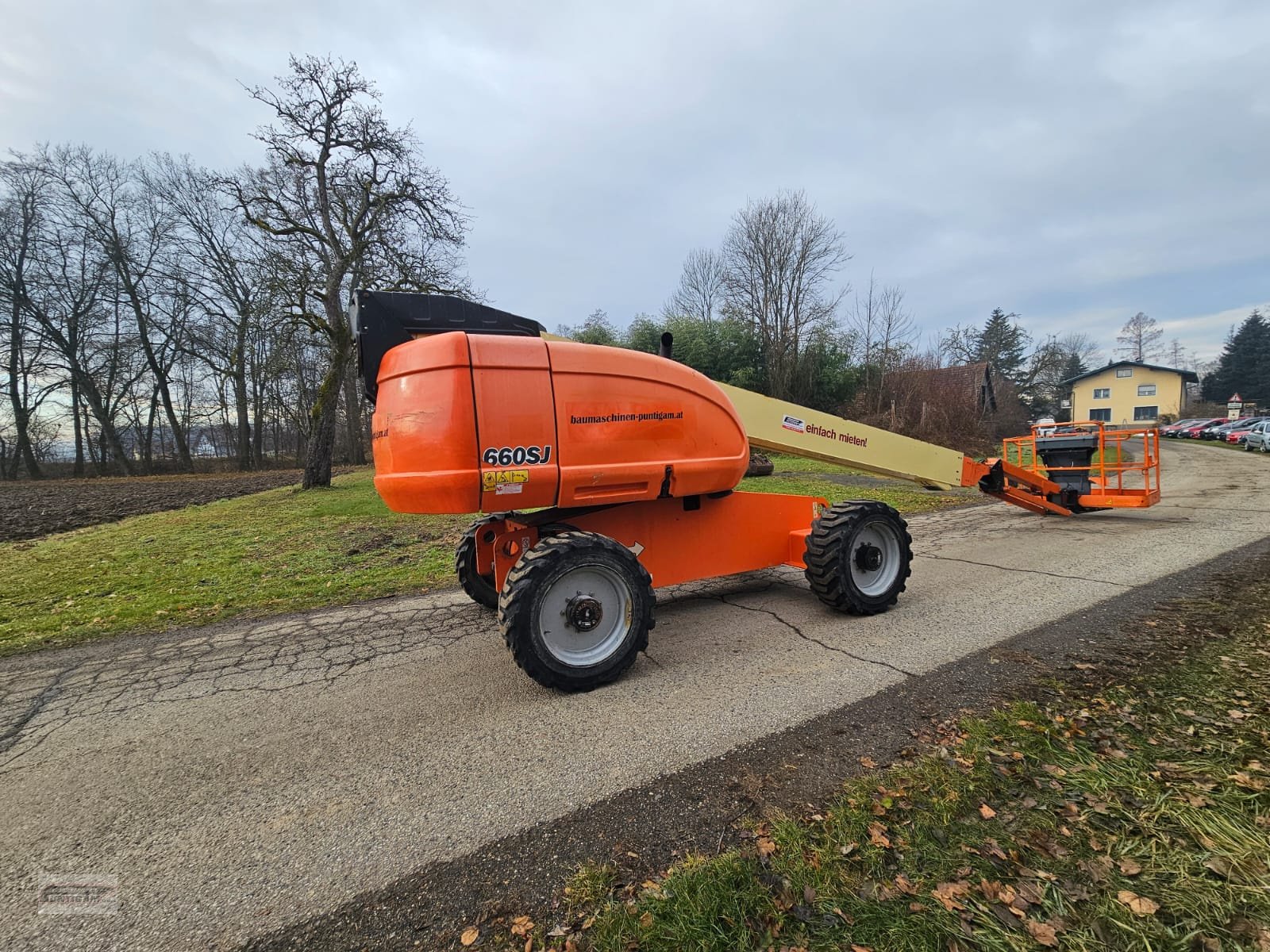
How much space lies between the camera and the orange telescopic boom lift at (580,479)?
3475mm

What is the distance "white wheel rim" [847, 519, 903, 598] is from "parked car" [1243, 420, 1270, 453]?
113ft

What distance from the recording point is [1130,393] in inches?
2426

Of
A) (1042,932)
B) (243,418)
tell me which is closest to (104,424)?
(243,418)

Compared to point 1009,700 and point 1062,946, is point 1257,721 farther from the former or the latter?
point 1062,946

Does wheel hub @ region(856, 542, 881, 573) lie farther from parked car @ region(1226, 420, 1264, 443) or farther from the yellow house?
the yellow house

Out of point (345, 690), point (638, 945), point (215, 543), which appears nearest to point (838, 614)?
point (638, 945)

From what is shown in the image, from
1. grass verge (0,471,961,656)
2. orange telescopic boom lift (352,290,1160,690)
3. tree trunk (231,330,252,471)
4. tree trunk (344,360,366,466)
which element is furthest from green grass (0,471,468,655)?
tree trunk (231,330,252,471)

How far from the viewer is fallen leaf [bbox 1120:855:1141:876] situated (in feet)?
6.51

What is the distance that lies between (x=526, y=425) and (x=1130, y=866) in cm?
350

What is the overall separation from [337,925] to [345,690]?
6.69 ft

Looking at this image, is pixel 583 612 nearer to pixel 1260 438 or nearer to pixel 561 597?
pixel 561 597

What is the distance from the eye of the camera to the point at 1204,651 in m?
3.83

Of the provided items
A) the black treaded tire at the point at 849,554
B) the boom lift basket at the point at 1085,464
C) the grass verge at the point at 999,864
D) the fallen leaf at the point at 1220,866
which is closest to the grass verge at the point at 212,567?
the boom lift basket at the point at 1085,464

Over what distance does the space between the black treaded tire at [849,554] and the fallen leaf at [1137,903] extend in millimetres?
2939
